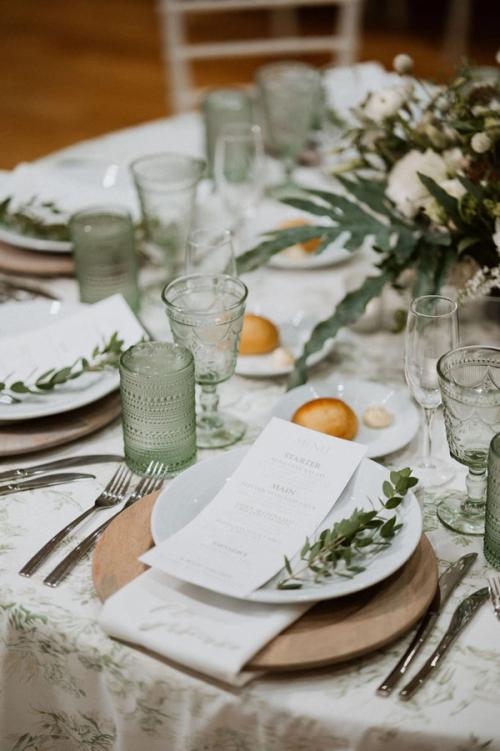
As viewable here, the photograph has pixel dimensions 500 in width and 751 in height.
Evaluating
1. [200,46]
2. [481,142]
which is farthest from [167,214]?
[200,46]

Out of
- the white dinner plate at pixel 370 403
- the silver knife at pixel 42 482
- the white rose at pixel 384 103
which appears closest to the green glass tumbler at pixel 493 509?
the white dinner plate at pixel 370 403

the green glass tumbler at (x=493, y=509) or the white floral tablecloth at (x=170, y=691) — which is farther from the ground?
the green glass tumbler at (x=493, y=509)

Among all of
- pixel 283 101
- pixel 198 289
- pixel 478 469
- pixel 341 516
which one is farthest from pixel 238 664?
pixel 283 101

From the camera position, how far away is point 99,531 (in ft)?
3.71

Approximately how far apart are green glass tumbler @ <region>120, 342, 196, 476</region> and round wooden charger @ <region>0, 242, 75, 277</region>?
0.55m

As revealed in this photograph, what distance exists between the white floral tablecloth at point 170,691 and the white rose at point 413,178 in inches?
18.0

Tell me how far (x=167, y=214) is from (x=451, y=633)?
100 cm

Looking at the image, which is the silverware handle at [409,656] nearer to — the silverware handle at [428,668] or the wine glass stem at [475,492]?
the silverware handle at [428,668]

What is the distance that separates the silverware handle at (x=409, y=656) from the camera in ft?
3.00

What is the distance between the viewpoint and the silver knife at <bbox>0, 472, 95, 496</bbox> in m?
1.22

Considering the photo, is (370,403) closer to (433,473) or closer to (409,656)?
(433,473)

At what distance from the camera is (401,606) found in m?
0.98

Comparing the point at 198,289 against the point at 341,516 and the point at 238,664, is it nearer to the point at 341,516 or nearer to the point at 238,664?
the point at 341,516

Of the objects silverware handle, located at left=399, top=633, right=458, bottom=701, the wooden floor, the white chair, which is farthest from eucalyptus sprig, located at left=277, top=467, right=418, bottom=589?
the wooden floor
